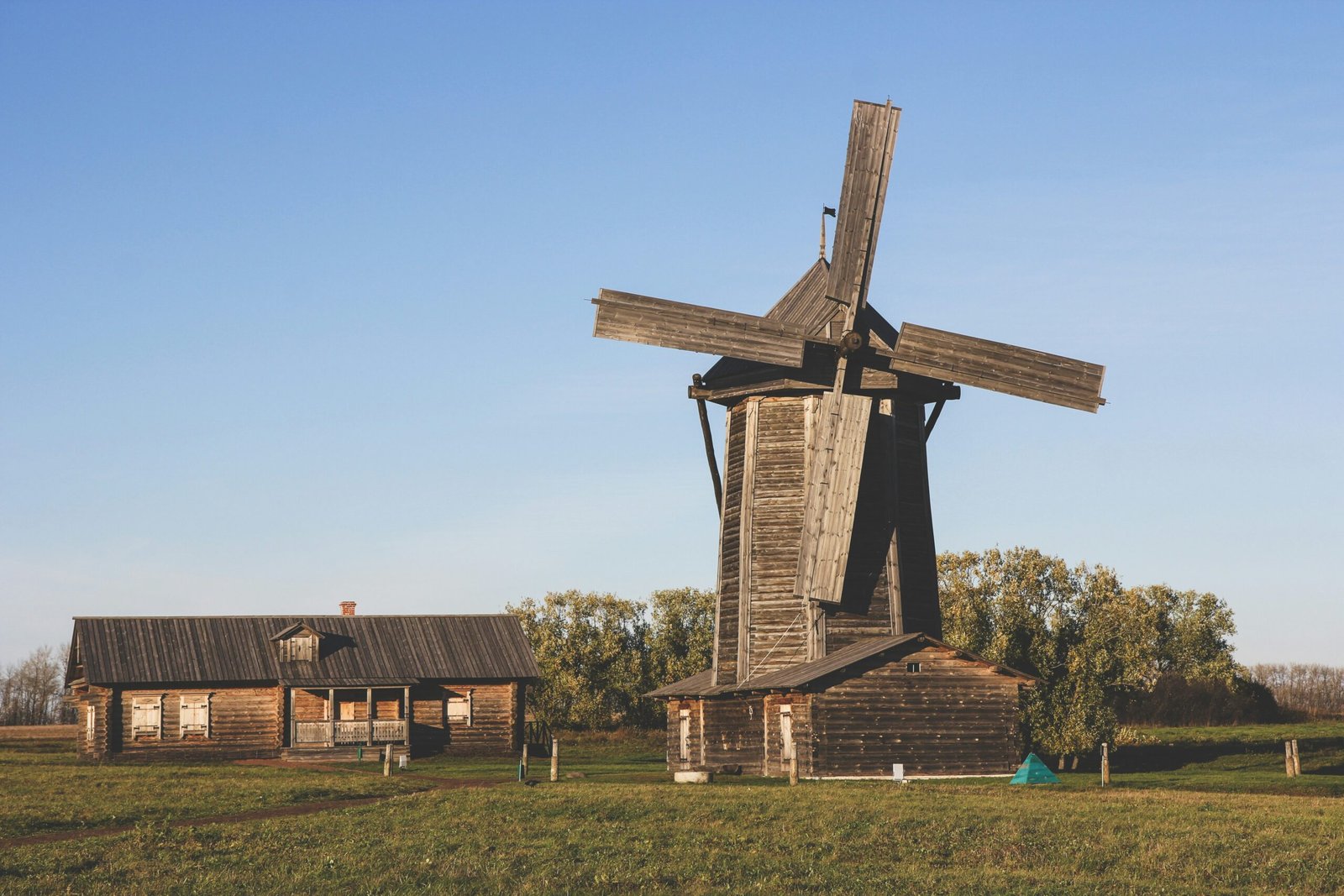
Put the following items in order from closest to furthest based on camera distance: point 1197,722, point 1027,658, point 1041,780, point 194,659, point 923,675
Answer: point 1041,780
point 923,675
point 1027,658
point 194,659
point 1197,722

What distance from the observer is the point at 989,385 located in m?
37.0

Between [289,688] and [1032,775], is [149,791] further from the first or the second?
[1032,775]

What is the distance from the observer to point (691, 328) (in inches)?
1463

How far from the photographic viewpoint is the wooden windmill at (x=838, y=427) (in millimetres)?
36719

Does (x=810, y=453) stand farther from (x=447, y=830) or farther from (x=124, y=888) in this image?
(x=124, y=888)

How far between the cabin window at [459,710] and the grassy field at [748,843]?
21.2 m

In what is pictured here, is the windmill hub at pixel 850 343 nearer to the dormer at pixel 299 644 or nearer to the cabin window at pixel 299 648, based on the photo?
the dormer at pixel 299 644

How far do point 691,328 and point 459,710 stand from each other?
22884 mm

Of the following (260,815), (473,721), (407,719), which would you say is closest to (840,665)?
(260,815)


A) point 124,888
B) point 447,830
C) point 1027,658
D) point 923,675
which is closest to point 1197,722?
point 1027,658

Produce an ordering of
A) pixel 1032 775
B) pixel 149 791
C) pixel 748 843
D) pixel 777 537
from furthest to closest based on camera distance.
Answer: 1. pixel 777 537
2. pixel 149 791
3. pixel 1032 775
4. pixel 748 843

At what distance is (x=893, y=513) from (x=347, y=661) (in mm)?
24826

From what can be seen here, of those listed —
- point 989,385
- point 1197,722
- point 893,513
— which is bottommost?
point 1197,722

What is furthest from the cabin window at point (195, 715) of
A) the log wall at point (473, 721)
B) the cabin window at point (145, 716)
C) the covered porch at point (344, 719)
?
the log wall at point (473, 721)
